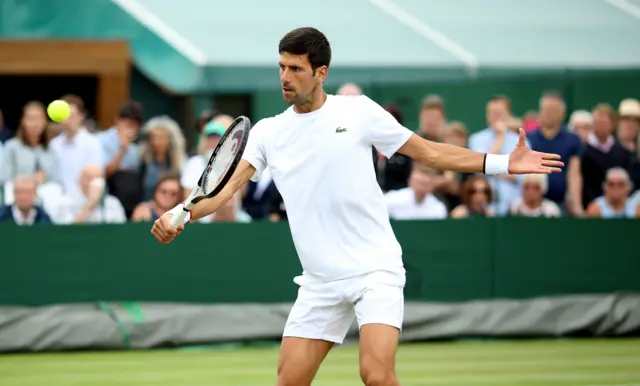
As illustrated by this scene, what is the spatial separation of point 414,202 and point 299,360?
668 centimetres

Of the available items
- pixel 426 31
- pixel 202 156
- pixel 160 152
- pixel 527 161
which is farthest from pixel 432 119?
pixel 527 161

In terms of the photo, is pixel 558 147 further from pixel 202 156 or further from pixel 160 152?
pixel 160 152

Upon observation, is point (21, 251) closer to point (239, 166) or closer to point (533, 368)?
point (533, 368)

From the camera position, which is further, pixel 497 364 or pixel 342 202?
pixel 497 364

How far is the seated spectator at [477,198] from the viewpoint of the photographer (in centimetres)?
1335

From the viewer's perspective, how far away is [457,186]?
44.8 feet

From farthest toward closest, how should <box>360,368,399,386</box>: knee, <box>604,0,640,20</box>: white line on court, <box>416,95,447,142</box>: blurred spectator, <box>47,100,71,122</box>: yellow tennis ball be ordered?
<box>604,0,640,20</box>: white line on court
<box>416,95,447,142</box>: blurred spectator
<box>47,100,71,122</box>: yellow tennis ball
<box>360,368,399,386</box>: knee

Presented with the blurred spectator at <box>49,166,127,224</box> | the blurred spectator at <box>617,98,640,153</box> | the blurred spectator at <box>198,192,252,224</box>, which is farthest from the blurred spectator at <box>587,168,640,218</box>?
the blurred spectator at <box>49,166,127,224</box>

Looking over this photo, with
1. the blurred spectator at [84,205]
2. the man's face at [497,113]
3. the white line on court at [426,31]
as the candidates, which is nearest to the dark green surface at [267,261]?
the blurred spectator at [84,205]

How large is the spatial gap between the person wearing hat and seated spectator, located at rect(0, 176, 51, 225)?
1.32 metres

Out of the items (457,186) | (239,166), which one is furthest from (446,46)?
(239,166)

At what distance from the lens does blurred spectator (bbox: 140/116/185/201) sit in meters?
12.7

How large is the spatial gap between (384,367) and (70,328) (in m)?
6.19

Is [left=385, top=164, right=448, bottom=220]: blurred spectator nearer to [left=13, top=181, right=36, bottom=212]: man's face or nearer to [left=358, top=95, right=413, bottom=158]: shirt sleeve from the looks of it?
[left=13, top=181, right=36, bottom=212]: man's face
